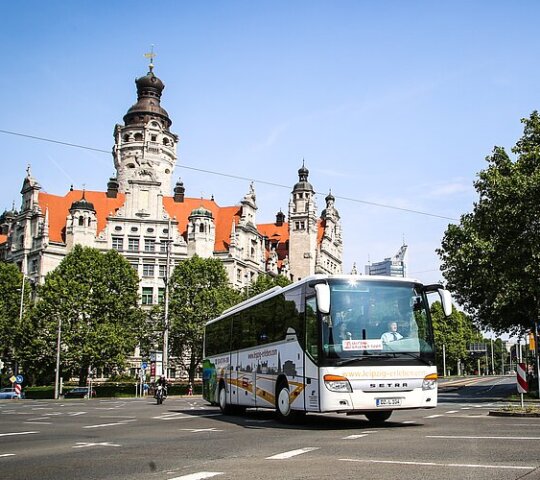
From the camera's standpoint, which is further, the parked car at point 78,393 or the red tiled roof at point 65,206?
the red tiled roof at point 65,206

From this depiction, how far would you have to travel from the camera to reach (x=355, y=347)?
14.6 metres

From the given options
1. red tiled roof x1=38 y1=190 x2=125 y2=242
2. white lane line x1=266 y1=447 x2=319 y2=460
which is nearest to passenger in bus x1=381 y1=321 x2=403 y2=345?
white lane line x1=266 y1=447 x2=319 y2=460

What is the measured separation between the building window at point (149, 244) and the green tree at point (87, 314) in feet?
56.7

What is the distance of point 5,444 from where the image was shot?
40.9 ft

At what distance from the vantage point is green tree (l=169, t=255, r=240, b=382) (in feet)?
208

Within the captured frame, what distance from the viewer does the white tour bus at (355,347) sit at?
14.5m

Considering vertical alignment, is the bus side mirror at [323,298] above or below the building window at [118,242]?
below

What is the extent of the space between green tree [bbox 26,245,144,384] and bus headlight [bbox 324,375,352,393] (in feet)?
148

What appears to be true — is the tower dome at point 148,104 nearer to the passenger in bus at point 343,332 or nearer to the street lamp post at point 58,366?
the street lamp post at point 58,366

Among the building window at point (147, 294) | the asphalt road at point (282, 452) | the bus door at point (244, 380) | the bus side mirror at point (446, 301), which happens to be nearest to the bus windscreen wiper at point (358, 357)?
the asphalt road at point (282, 452)

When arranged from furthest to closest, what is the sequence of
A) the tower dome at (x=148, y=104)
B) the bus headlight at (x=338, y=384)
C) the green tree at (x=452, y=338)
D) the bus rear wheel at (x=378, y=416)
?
the green tree at (x=452, y=338), the tower dome at (x=148, y=104), the bus rear wheel at (x=378, y=416), the bus headlight at (x=338, y=384)

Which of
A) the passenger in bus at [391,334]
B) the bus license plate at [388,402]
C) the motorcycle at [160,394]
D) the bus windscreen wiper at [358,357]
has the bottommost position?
the motorcycle at [160,394]

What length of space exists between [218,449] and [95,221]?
7134 centimetres

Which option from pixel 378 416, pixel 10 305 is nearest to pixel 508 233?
pixel 378 416
